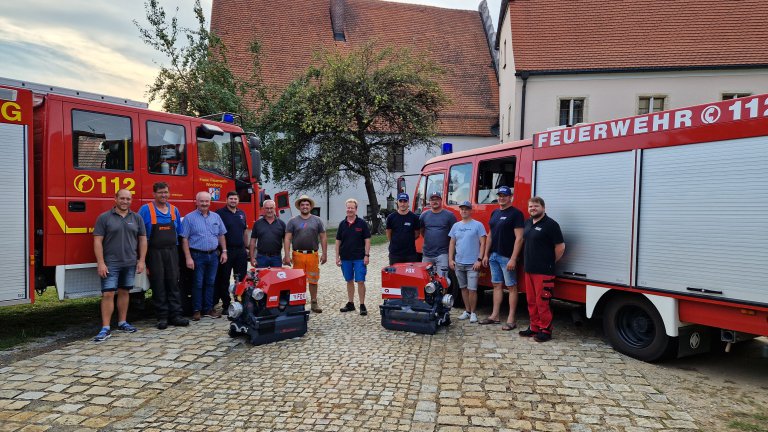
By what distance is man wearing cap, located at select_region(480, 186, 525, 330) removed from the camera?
6309 millimetres

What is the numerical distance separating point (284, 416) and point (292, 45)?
94.3 feet

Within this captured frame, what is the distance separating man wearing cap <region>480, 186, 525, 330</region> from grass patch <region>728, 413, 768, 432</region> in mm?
2876

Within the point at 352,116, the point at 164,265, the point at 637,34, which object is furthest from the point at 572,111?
the point at 164,265

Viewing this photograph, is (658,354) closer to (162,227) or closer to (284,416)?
(284,416)

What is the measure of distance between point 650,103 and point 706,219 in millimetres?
17260

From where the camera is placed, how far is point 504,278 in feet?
21.7

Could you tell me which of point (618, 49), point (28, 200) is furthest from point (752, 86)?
point (28, 200)

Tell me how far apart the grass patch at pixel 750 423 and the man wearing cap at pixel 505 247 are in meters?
2.88

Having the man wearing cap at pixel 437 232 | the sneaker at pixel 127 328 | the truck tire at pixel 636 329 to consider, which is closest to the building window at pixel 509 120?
the man wearing cap at pixel 437 232

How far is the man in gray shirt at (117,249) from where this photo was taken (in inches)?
227

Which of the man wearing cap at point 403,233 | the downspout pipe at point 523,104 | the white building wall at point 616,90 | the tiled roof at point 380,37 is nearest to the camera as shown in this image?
the man wearing cap at point 403,233

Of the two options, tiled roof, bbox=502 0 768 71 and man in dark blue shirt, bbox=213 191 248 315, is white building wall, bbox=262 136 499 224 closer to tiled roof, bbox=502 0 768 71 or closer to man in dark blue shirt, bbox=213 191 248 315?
tiled roof, bbox=502 0 768 71

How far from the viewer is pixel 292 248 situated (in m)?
Answer: 7.12

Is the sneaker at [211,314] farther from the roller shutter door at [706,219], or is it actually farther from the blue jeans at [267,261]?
the roller shutter door at [706,219]
